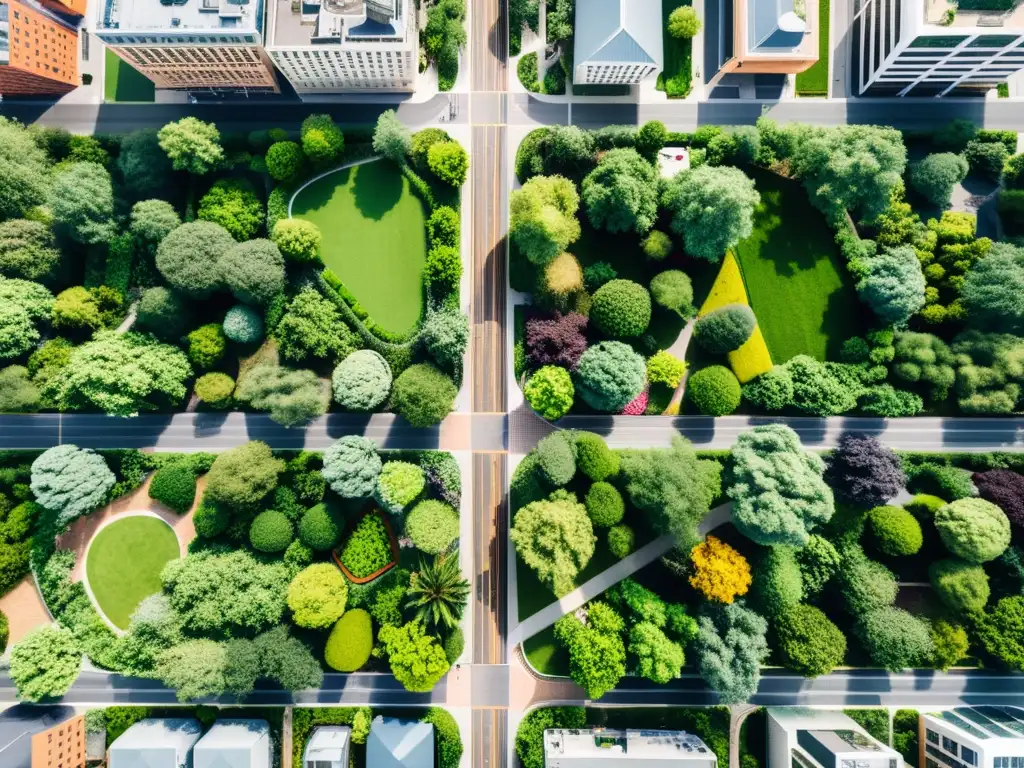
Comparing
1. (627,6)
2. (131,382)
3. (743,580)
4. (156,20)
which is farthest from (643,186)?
(131,382)

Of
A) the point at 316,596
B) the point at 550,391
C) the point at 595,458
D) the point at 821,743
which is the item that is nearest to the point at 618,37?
the point at 550,391

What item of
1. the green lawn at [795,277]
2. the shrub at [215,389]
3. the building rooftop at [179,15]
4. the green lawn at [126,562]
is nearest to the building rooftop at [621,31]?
the green lawn at [795,277]

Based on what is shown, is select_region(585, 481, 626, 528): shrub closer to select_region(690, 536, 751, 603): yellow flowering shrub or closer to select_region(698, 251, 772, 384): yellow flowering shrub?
select_region(690, 536, 751, 603): yellow flowering shrub

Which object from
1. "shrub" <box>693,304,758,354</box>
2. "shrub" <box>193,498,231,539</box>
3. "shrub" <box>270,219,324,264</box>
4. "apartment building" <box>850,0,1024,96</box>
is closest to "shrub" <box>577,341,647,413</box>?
"shrub" <box>693,304,758,354</box>

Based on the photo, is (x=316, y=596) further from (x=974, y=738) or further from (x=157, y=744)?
(x=974, y=738)

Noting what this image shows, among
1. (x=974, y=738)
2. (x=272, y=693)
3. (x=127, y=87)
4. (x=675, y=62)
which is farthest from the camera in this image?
(x=675, y=62)

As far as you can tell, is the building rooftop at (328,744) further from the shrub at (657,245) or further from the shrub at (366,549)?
the shrub at (657,245)

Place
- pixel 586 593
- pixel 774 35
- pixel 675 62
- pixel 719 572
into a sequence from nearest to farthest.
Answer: pixel 719 572 < pixel 774 35 < pixel 586 593 < pixel 675 62
